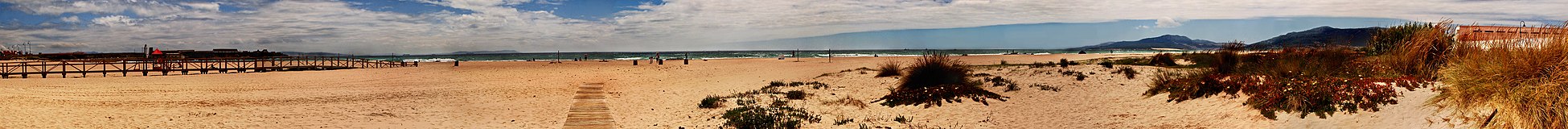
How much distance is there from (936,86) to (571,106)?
527 centimetres

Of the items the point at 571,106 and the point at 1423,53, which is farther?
the point at 571,106

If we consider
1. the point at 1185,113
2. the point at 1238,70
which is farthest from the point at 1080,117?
the point at 1238,70

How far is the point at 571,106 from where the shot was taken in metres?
13.9

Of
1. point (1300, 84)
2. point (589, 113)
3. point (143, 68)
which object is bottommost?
point (589, 113)

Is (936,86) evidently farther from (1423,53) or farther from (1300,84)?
(1423,53)

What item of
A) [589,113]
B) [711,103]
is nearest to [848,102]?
[711,103]

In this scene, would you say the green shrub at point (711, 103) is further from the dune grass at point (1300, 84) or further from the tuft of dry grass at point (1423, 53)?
the tuft of dry grass at point (1423, 53)

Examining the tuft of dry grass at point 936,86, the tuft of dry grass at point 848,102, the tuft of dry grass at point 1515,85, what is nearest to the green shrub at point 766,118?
the tuft of dry grass at point 848,102

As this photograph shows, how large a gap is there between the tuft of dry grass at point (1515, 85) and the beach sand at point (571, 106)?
31 centimetres

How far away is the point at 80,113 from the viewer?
1229 cm

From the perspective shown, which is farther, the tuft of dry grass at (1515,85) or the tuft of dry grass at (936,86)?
the tuft of dry grass at (936,86)

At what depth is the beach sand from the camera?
9.45 m

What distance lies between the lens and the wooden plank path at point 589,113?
1136 centimetres

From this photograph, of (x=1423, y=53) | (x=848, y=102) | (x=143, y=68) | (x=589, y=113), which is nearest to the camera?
(x=1423, y=53)
